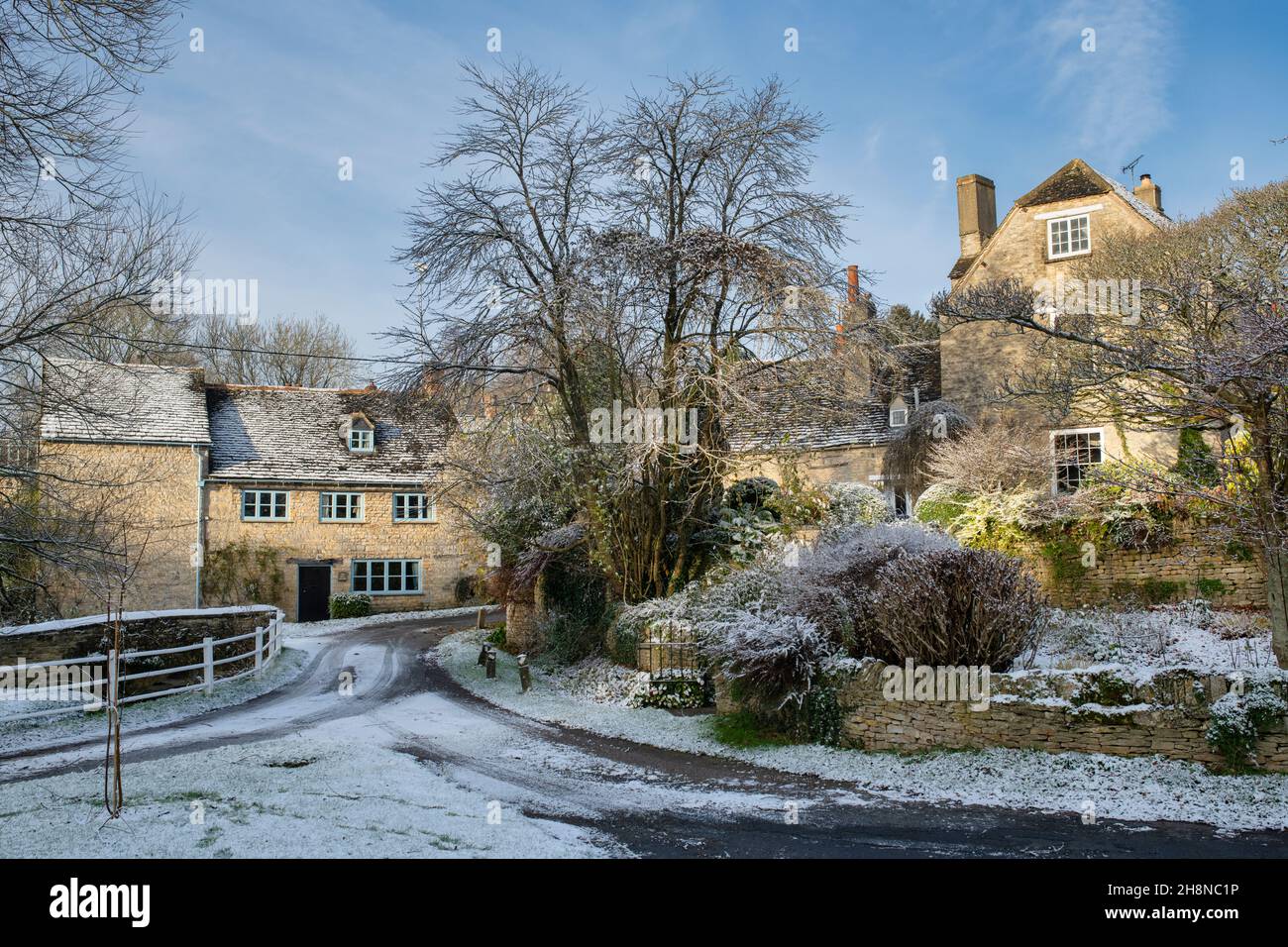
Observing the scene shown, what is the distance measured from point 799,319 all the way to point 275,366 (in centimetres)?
3556

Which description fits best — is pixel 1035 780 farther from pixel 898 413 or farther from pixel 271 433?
pixel 271 433

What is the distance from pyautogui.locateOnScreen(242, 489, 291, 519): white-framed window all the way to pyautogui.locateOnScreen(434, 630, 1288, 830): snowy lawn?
21648 mm

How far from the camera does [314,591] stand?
31609mm

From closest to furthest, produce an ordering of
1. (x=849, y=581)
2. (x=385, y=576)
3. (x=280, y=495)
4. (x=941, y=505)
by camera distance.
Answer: (x=849, y=581) → (x=941, y=505) → (x=280, y=495) → (x=385, y=576)

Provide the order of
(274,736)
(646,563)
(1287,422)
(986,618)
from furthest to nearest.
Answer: (646,563)
(274,736)
(986,618)
(1287,422)

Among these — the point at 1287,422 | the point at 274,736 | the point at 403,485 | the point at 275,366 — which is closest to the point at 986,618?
the point at 1287,422

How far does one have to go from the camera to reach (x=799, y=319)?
15750 millimetres

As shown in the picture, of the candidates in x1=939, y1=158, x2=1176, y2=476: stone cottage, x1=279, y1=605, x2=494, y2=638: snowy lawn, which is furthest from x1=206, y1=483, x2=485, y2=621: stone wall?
x1=939, y1=158, x2=1176, y2=476: stone cottage

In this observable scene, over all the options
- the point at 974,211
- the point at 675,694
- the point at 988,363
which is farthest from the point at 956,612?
the point at 974,211

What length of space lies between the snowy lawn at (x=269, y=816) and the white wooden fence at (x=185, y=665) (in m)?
2.39

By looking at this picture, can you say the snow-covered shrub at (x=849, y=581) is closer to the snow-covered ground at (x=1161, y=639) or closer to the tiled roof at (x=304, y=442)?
the snow-covered ground at (x=1161, y=639)

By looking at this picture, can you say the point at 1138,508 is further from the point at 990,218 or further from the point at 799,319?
the point at 990,218

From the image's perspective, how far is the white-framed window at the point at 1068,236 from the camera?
76.7 ft

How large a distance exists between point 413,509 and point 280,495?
4607 mm
